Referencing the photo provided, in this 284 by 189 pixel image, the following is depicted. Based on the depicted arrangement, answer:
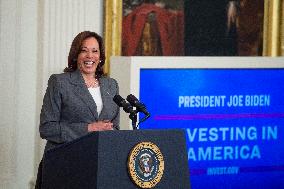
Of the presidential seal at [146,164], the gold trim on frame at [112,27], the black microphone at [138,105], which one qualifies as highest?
the gold trim on frame at [112,27]

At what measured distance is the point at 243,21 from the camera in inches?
196

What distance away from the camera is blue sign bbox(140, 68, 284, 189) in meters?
3.73

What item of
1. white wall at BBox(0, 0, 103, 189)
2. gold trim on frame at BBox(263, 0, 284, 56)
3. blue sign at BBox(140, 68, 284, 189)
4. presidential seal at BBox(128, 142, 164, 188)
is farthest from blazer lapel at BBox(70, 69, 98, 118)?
gold trim on frame at BBox(263, 0, 284, 56)

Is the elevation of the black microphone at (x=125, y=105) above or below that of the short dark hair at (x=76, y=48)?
below

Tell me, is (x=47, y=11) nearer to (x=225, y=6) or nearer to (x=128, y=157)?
(x=225, y=6)

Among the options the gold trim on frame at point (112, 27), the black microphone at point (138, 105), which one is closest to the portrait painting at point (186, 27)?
the gold trim on frame at point (112, 27)

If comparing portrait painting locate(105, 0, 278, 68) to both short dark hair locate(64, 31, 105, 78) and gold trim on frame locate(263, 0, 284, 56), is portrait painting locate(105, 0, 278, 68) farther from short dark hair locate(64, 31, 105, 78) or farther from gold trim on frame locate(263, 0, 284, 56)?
short dark hair locate(64, 31, 105, 78)

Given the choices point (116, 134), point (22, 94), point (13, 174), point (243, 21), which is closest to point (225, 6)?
point (243, 21)

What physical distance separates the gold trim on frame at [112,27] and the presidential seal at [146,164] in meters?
2.29

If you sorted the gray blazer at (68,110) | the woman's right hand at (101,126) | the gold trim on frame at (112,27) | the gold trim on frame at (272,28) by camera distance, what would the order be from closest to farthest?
1. the woman's right hand at (101,126)
2. the gray blazer at (68,110)
3. the gold trim on frame at (112,27)
4. the gold trim on frame at (272,28)

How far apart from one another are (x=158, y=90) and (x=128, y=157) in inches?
59.9

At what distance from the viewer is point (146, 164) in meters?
2.26

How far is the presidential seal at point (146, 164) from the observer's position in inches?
87.4

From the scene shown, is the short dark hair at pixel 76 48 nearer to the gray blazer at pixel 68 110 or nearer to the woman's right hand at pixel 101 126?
the gray blazer at pixel 68 110
